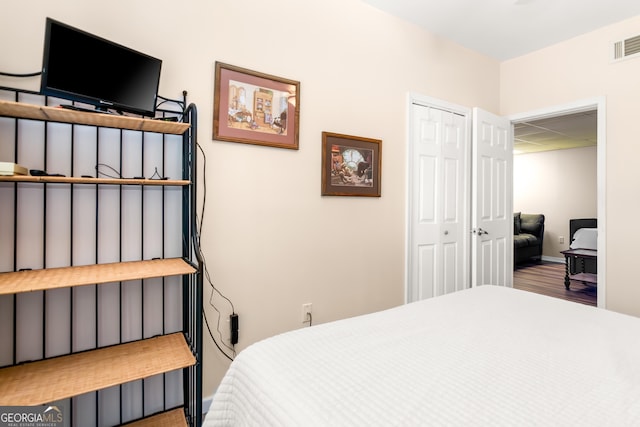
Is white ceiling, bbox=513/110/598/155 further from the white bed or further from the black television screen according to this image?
the black television screen

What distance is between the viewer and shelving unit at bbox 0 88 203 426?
137 centimetres

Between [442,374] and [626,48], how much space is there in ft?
10.9

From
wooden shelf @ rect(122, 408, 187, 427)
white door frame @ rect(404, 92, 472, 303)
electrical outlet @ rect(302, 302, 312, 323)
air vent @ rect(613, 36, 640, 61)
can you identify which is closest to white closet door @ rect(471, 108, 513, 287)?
white door frame @ rect(404, 92, 472, 303)

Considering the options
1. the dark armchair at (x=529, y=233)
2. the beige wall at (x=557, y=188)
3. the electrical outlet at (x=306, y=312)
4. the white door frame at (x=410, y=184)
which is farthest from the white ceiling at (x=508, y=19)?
the beige wall at (x=557, y=188)

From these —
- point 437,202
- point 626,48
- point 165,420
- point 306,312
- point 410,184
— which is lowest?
point 165,420

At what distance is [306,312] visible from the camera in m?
2.27

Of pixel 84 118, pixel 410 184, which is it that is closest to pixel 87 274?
pixel 84 118

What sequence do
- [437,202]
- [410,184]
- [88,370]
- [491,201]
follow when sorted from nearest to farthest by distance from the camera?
1. [88,370]
2. [410,184]
3. [437,202]
4. [491,201]

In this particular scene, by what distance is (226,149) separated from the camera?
1.95 m

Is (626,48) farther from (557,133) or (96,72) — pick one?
(96,72)

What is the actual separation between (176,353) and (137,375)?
0.66 feet

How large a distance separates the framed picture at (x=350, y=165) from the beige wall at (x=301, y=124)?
7cm

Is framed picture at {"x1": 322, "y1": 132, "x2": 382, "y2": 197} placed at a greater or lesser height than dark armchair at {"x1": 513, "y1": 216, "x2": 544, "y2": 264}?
greater

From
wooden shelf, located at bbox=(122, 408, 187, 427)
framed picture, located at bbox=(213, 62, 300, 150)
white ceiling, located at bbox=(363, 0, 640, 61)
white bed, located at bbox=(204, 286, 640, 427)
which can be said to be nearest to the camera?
white bed, located at bbox=(204, 286, 640, 427)
